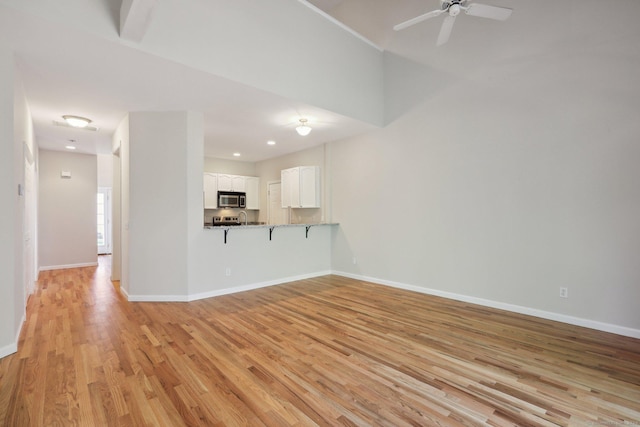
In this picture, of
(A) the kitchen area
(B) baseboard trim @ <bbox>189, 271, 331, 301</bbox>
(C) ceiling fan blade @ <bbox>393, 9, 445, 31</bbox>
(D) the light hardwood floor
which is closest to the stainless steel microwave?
(A) the kitchen area

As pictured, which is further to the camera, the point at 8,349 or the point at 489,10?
the point at 489,10

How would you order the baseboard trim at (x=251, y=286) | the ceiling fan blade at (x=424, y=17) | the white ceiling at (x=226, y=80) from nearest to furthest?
the white ceiling at (x=226, y=80) → the ceiling fan blade at (x=424, y=17) → the baseboard trim at (x=251, y=286)

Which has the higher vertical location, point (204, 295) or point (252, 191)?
point (252, 191)

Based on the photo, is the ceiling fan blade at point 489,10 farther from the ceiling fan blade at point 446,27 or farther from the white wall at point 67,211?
the white wall at point 67,211

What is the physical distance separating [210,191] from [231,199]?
53 cm

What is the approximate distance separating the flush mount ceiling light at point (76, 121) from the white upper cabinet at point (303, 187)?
3.70 m

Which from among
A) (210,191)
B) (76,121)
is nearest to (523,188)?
(76,121)

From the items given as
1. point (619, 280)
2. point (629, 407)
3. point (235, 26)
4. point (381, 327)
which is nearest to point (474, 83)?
point (619, 280)

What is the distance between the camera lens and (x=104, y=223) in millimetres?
9945

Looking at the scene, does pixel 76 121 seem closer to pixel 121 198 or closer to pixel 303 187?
pixel 121 198

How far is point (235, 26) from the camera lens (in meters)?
3.39

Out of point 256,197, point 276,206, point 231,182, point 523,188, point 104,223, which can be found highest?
point 231,182

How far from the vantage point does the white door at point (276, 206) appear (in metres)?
7.55

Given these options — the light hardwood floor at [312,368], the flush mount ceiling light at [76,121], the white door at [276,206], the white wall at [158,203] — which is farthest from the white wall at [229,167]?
the light hardwood floor at [312,368]
